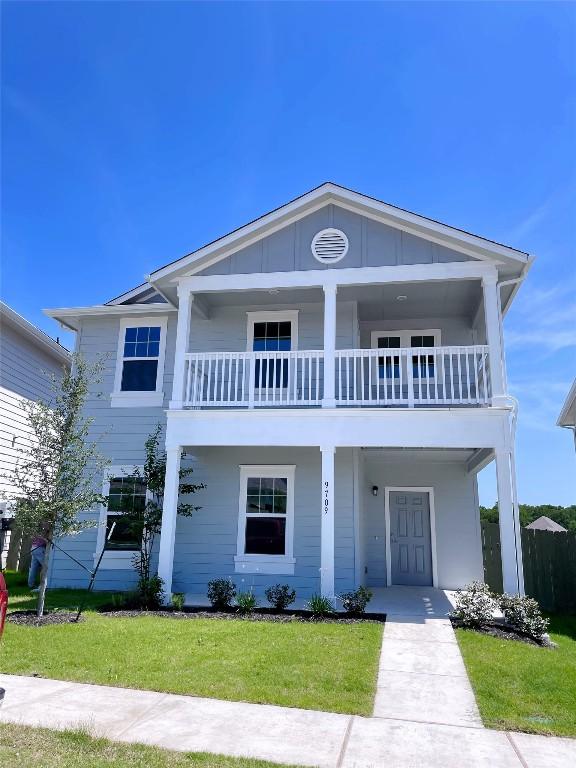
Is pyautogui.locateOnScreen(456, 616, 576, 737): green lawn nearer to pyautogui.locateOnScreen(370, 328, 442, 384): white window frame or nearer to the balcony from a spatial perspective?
the balcony

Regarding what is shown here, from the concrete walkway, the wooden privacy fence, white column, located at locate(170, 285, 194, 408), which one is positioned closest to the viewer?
the concrete walkway

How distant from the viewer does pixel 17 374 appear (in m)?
14.5

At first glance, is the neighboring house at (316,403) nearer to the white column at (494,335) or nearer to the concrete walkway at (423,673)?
the white column at (494,335)

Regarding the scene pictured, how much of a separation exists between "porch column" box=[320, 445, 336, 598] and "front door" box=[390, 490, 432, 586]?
4023 mm

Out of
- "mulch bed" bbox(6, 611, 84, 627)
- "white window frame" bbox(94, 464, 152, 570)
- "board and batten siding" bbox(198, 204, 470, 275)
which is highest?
"board and batten siding" bbox(198, 204, 470, 275)

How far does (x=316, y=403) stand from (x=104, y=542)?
5733mm

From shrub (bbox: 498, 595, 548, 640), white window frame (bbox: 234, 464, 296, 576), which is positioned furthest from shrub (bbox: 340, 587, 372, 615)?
white window frame (bbox: 234, 464, 296, 576)

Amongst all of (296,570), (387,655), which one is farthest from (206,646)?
(296,570)

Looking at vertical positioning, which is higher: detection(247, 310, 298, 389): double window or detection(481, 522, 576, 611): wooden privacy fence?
detection(247, 310, 298, 389): double window

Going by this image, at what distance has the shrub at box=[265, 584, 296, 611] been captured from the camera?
9.37 m

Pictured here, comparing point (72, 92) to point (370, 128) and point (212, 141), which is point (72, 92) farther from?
point (370, 128)

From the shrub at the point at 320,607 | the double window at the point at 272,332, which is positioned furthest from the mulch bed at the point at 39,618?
the double window at the point at 272,332

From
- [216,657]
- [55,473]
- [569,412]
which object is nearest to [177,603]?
[55,473]

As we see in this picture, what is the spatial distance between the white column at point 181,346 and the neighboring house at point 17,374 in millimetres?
4237
